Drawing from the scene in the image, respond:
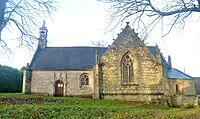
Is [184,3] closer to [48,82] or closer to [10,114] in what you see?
[10,114]

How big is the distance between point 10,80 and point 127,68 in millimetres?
19492

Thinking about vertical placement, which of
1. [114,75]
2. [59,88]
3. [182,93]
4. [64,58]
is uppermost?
[64,58]

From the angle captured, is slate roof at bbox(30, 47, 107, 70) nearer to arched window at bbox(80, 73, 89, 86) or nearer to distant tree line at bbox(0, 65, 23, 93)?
arched window at bbox(80, 73, 89, 86)

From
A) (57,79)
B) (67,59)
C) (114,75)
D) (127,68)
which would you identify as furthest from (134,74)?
(67,59)

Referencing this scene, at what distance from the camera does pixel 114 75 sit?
23.5 meters

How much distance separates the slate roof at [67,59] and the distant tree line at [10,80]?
5.00 meters

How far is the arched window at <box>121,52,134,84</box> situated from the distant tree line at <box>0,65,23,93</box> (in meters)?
19.0

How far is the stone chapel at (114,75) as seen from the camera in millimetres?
22969

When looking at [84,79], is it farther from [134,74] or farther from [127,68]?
[134,74]

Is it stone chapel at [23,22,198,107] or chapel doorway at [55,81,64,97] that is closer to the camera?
stone chapel at [23,22,198,107]

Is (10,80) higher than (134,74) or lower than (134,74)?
lower

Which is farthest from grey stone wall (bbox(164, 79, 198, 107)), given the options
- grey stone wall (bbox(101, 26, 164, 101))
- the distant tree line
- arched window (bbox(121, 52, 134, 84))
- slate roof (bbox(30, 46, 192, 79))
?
the distant tree line

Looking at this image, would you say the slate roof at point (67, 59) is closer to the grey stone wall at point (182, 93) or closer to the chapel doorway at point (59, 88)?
the grey stone wall at point (182, 93)

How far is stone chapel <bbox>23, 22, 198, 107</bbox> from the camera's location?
23.0 metres
